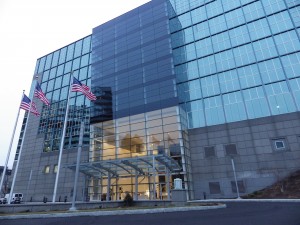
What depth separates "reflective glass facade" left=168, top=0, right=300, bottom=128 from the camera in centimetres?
3428

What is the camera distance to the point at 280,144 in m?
31.3

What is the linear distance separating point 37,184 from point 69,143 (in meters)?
10.5

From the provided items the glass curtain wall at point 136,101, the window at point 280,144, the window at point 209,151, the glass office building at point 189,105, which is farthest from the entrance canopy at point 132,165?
the window at point 280,144

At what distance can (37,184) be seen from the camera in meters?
48.0

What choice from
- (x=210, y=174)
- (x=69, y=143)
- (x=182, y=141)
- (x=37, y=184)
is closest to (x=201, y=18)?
(x=182, y=141)

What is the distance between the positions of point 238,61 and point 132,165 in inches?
959

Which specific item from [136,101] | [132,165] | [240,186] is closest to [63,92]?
[136,101]

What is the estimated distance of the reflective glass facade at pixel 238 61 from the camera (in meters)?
34.3

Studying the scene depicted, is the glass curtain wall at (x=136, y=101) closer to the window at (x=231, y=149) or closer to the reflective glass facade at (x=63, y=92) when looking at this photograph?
the reflective glass facade at (x=63, y=92)

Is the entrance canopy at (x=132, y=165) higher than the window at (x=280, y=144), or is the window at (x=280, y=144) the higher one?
the window at (x=280, y=144)

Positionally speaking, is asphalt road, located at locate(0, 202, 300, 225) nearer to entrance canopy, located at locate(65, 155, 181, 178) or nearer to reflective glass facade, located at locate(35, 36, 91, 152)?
entrance canopy, located at locate(65, 155, 181, 178)

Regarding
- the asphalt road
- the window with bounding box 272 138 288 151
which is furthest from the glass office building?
the asphalt road

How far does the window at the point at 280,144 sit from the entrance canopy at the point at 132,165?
13452mm

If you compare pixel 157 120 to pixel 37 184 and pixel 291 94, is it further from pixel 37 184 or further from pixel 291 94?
pixel 37 184
